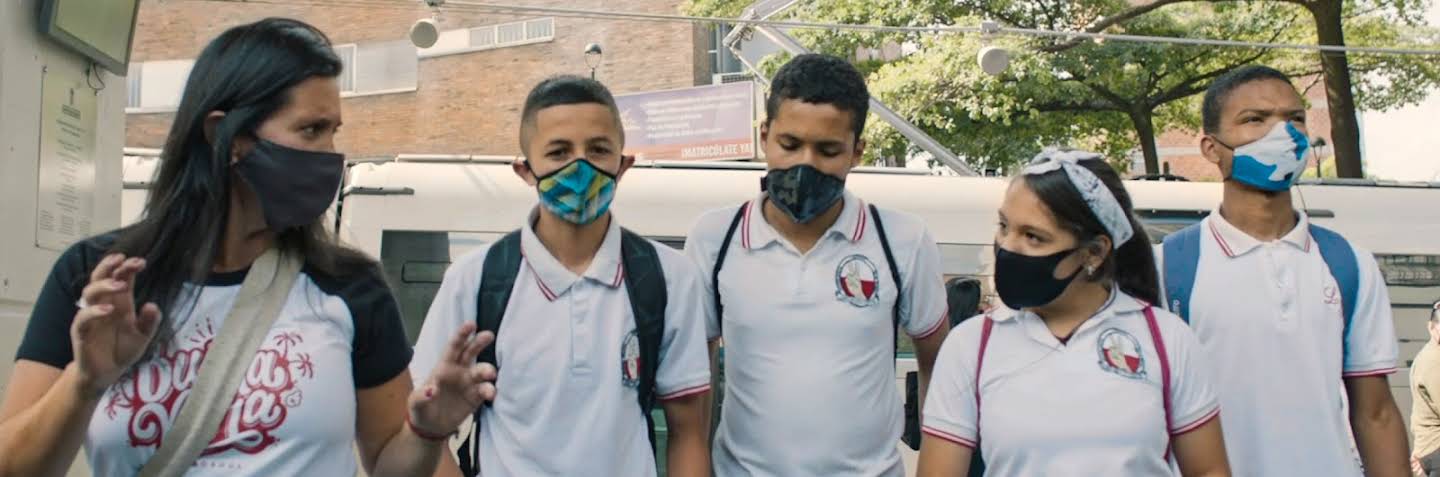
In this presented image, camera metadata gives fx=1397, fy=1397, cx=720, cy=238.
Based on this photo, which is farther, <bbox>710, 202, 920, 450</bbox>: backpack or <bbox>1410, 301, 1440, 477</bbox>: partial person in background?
<bbox>1410, 301, 1440, 477</bbox>: partial person in background

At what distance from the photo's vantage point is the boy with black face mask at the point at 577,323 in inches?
121

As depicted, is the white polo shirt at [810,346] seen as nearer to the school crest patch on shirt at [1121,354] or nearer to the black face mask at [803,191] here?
the black face mask at [803,191]

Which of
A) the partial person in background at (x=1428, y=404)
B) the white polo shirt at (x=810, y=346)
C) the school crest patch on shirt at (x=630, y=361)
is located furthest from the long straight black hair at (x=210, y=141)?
the partial person in background at (x=1428, y=404)

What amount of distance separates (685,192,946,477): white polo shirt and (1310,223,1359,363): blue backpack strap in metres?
1.05

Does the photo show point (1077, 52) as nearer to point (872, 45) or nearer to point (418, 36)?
Answer: point (872, 45)

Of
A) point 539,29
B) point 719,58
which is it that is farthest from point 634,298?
point 539,29

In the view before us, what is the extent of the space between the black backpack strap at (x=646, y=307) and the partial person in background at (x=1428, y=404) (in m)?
6.88

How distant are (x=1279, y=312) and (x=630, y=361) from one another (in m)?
1.64

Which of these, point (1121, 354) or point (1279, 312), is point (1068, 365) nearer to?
point (1121, 354)

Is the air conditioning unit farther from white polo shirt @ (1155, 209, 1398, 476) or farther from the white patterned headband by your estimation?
the white patterned headband

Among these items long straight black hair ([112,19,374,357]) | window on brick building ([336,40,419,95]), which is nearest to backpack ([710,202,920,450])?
long straight black hair ([112,19,374,357])

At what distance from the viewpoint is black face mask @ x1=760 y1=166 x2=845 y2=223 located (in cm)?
348

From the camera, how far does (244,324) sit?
7.66 feet

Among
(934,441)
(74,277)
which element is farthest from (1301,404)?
(74,277)
